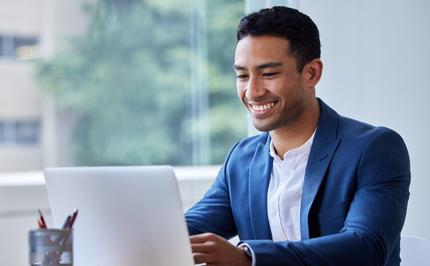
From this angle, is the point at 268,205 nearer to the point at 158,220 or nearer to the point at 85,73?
the point at 158,220

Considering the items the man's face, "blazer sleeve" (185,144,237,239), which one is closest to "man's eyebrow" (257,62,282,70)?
the man's face

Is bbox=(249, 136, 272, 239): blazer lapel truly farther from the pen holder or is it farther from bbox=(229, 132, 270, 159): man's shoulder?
the pen holder

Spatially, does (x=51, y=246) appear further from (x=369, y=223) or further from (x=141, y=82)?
(x=141, y=82)

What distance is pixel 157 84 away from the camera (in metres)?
3.79

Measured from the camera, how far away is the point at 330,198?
6.31 ft

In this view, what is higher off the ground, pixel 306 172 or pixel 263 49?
pixel 263 49

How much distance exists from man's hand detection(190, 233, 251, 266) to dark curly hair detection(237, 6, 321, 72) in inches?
24.8

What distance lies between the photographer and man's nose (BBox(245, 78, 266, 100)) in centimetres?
200

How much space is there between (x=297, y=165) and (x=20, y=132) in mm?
1691

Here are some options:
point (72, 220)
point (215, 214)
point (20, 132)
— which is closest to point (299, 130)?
point (215, 214)

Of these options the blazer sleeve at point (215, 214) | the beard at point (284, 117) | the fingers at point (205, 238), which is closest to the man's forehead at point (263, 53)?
the beard at point (284, 117)

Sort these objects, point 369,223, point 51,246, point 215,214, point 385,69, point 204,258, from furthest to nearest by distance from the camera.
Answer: point 385,69 → point 215,214 → point 369,223 → point 204,258 → point 51,246

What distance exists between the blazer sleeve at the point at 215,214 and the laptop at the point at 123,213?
0.50m

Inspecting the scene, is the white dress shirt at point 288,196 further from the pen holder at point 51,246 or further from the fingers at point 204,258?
the pen holder at point 51,246
